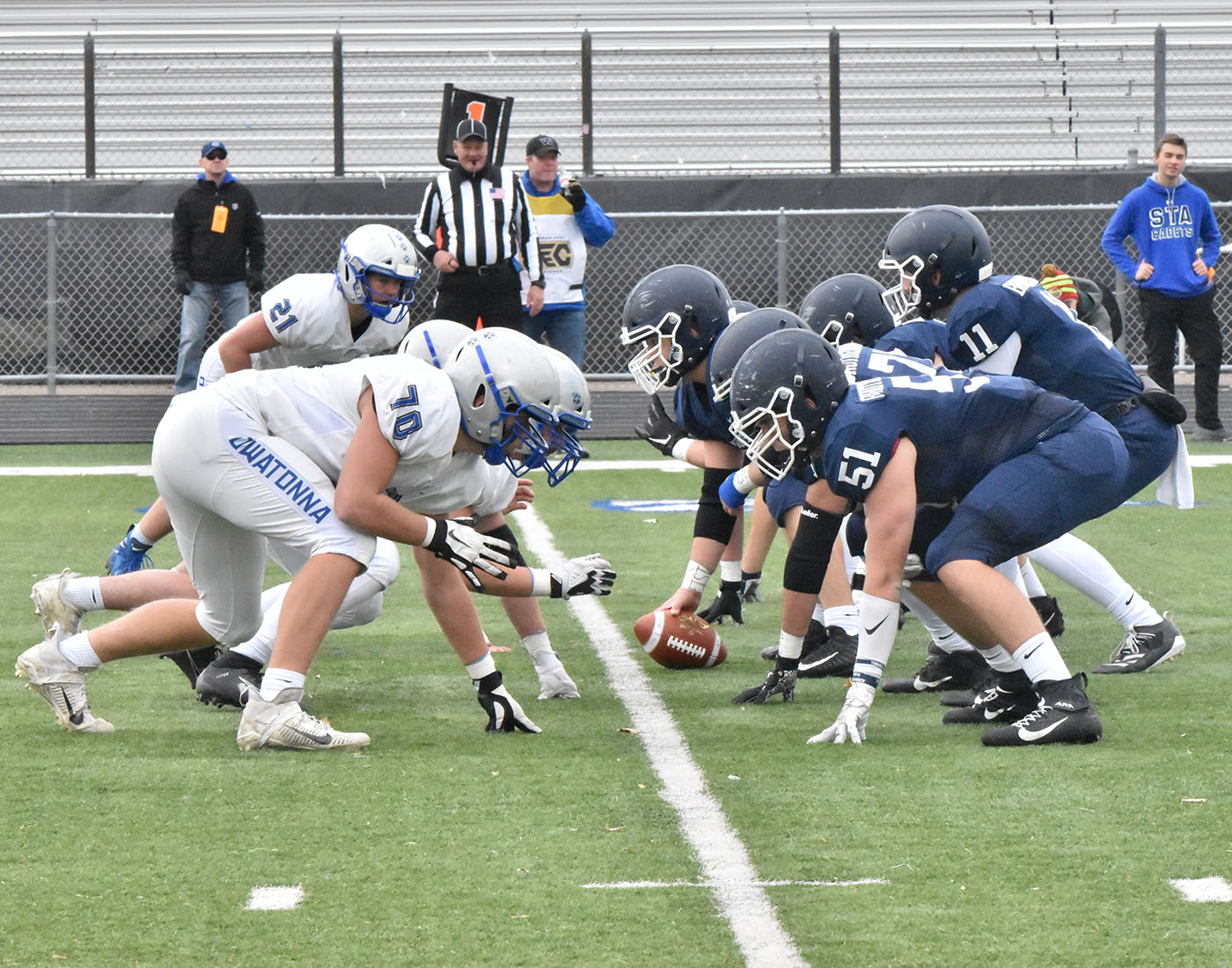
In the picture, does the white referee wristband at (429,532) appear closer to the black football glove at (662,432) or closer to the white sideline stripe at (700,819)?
the white sideline stripe at (700,819)

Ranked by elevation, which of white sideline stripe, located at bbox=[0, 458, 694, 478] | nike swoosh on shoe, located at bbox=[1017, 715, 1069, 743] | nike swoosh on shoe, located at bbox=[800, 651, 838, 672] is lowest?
nike swoosh on shoe, located at bbox=[800, 651, 838, 672]

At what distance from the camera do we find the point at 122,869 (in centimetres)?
343

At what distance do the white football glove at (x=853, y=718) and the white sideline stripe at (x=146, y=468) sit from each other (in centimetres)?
611

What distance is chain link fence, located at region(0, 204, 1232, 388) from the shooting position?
551 inches

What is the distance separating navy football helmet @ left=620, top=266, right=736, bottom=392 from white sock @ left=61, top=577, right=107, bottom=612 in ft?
6.22

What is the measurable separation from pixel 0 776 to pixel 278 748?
703 millimetres

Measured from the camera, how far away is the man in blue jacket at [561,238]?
434 inches

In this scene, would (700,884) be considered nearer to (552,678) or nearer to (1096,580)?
(552,678)

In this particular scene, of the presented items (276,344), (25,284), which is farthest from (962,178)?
(276,344)

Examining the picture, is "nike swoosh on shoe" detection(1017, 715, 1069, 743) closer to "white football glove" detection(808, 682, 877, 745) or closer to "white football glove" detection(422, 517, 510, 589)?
"white football glove" detection(808, 682, 877, 745)

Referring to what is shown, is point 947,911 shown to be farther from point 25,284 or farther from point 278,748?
point 25,284

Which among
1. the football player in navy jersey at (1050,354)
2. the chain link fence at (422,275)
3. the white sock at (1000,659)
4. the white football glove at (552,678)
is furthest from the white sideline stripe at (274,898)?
the chain link fence at (422,275)

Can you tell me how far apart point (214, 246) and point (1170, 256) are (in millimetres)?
6742

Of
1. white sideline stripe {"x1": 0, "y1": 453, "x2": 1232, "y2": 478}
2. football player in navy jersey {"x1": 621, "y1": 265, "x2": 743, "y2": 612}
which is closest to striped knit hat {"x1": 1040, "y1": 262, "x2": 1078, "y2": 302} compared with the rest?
football player in navy jersey {"x1": 621, "y1": 265, "x2": 743, "y2": 612}
